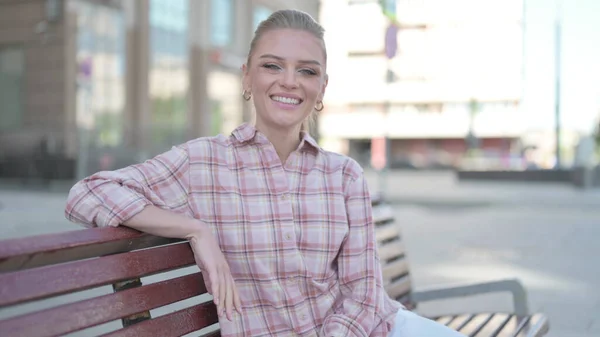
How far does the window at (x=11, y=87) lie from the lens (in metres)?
26.7

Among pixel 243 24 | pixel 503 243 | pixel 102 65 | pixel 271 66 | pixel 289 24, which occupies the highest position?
pixel 243 24

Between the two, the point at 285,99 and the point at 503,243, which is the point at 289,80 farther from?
the point at 503,243

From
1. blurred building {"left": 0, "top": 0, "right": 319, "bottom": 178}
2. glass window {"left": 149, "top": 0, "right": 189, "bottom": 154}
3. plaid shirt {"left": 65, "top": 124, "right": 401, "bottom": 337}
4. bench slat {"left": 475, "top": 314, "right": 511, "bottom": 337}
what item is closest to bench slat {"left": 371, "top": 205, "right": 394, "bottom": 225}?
bench slat {"left": 475, "top": 314, "right": 511, "bottom": 337}

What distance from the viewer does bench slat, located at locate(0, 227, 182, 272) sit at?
1375mm

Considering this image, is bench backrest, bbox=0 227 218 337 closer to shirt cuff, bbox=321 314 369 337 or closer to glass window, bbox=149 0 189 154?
shirt cuff, bbox=321 314 369 337

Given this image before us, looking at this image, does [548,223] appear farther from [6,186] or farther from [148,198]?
[6,186]

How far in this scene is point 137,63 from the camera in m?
29.4

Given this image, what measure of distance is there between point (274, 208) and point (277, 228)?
6 centimetres

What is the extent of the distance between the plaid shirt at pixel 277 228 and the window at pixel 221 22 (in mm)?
33460

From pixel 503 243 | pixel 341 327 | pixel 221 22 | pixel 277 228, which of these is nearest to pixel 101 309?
pixel 277 228

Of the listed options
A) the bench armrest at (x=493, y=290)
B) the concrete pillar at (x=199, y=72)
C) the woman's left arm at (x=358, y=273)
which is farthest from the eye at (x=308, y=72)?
the concrete pillar at (x=199, y=72)

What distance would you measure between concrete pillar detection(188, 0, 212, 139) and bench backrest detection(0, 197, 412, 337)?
31587 millimetres

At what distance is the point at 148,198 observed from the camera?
192cm

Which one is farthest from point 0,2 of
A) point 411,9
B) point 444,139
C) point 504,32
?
point 444,139
